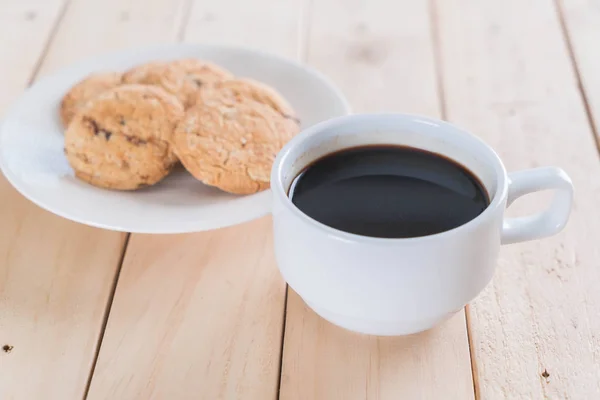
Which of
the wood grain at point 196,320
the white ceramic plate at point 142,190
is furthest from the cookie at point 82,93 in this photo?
the wood grain at point 196,320

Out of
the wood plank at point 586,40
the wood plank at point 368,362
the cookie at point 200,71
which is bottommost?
the wood plank at point 586,40

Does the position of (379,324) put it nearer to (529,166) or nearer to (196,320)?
(196,320)

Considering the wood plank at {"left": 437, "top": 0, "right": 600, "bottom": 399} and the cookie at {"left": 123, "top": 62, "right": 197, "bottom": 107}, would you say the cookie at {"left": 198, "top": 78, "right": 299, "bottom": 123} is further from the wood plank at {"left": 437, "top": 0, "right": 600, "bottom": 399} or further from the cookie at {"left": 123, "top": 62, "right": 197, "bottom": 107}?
the wood plank at {"left": 437, "top": 0, "right": 600, "bottom": 399}

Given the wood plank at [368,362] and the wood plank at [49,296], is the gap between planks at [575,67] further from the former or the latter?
the wood plank at [49,296]

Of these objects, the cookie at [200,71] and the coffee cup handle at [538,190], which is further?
the cookie at [200,71]

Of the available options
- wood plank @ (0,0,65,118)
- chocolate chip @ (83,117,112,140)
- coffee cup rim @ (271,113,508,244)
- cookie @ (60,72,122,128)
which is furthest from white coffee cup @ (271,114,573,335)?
wood plank @ (0,0,65,118)
